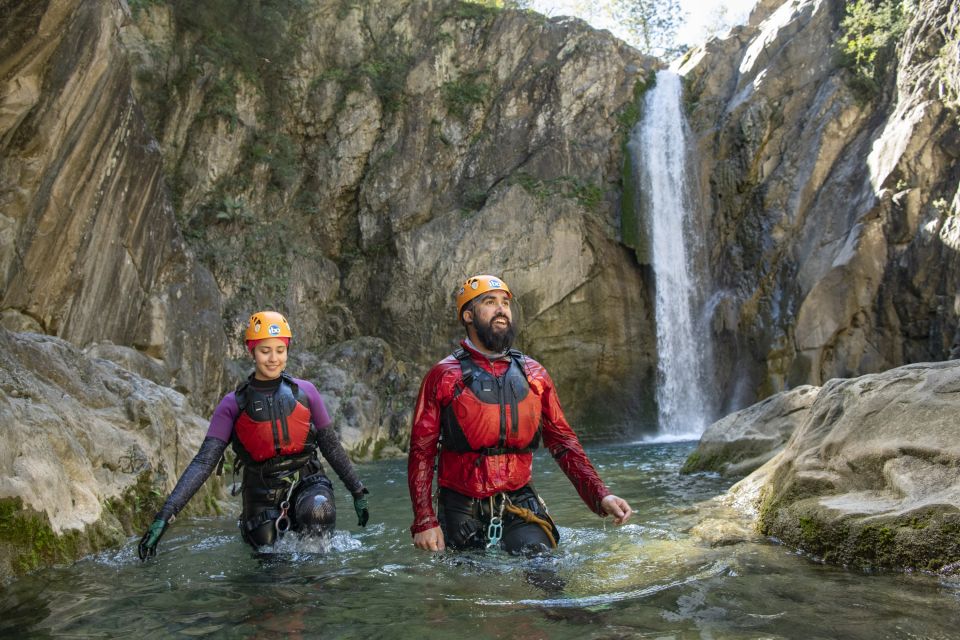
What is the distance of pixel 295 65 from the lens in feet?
84.6

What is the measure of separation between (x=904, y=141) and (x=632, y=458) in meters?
11.9

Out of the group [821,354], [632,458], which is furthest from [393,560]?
[821,354]

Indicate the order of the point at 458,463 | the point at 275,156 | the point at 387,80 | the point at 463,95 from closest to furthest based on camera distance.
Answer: the point at 458,463
the point at 275,156
the point at 387,80
the point at 463,95

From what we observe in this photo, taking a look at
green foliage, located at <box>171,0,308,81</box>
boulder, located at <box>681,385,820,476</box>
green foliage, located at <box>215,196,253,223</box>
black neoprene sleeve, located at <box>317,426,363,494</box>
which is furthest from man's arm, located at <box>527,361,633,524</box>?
green foliage, located at <box>171,0,308,81</box>

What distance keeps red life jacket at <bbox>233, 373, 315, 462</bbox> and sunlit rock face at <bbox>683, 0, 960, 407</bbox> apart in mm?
16835

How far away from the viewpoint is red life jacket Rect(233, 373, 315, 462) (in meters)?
5.06

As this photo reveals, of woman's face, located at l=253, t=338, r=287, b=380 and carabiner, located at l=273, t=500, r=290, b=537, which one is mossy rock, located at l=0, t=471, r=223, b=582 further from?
woman's face, located at l=253, t=338, r=287, b=380

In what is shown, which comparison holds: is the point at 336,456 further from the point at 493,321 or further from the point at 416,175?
the point at 416,175

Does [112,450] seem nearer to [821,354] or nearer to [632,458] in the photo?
[632,458]

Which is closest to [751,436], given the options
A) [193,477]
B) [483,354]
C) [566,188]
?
[483,354]

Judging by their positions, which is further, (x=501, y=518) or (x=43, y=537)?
(x=43, y=537)

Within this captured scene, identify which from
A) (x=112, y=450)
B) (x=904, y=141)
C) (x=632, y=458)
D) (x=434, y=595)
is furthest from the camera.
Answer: (x=904, y=141)

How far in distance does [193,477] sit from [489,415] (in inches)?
81.6

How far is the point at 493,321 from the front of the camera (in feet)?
14.2
